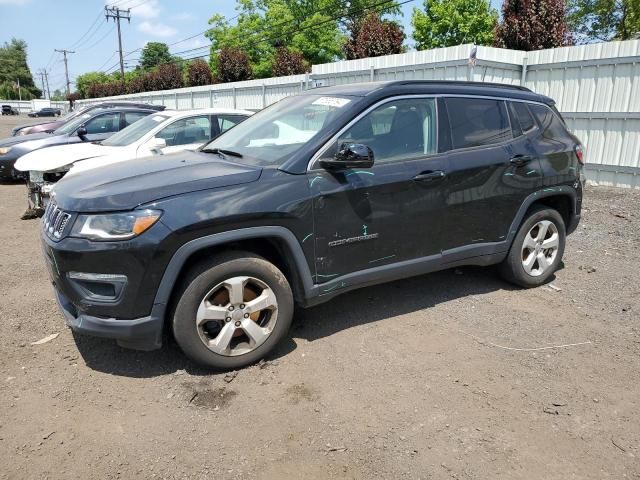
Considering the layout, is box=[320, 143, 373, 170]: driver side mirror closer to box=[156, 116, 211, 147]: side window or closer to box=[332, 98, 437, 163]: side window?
box=[332, 98, 437, 163]: side window

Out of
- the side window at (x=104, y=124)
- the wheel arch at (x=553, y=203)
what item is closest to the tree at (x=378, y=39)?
the side window at (x=104, y=124)

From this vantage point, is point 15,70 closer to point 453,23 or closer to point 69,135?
point 453,23

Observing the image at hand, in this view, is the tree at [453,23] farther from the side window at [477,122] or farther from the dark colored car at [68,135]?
the side window at [477,122]


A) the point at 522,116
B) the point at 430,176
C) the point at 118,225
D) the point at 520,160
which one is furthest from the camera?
the point at 522,116

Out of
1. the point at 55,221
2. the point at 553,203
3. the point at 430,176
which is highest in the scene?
the point at 430,176

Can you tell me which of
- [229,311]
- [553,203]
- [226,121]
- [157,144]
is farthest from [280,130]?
[226,121]

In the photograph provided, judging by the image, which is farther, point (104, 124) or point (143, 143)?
point (104, 124)

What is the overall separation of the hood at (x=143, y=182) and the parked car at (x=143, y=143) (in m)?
3.35

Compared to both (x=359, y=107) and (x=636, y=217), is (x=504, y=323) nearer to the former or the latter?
(x=359, y=107)

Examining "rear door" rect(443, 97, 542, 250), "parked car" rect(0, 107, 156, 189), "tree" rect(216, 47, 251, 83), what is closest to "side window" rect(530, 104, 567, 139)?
"rear door" rect(443, 97, 542, 250)

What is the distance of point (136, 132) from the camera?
26.8 feet

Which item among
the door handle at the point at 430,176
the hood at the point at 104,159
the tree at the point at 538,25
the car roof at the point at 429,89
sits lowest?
the hood at the point at 104,159

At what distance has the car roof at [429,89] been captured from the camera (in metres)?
4.00

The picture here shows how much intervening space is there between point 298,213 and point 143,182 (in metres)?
1.02
